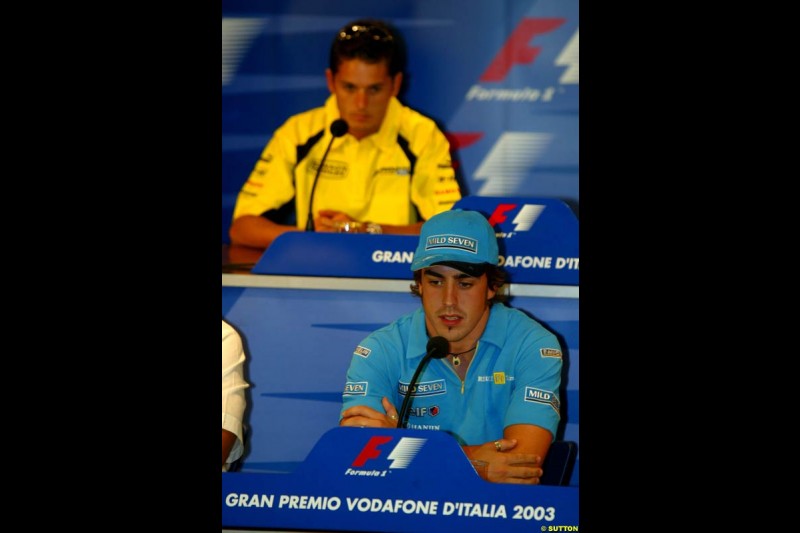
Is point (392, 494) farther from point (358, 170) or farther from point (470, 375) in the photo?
point (358, 170)

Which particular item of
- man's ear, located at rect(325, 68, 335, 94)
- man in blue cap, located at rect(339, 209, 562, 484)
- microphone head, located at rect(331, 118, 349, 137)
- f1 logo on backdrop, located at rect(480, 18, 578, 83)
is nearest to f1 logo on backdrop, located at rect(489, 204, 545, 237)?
man in blue cap, located at rect(339, 209, 562, 484)

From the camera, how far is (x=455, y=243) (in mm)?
2869

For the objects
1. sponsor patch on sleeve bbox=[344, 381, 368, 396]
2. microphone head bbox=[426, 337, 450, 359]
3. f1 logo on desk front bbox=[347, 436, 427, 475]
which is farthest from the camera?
sponsor patch on sleeve bbox=[344, 381, 368, 396]

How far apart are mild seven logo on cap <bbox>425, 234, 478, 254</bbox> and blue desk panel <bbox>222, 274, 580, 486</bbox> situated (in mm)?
196

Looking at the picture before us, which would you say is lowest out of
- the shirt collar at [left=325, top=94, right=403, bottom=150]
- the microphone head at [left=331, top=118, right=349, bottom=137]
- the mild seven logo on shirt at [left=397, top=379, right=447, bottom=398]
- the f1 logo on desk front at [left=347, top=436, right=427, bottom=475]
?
the f1 logo on desk front at [left=347, top=436, right=427, bottom=475]

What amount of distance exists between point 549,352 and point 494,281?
25 cm

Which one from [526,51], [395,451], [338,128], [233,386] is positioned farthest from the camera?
[526,51]

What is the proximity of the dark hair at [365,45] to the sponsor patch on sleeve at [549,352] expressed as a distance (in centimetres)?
130

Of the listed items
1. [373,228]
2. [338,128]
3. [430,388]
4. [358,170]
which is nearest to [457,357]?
[430,388]

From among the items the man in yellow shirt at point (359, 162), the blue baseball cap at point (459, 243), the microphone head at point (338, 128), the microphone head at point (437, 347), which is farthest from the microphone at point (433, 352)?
the man in yellow shirt at point (359, 162)

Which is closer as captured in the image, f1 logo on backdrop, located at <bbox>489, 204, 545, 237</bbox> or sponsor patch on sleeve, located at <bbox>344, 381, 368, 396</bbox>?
sponsor patch on sleeve, located at <bbox>344, 381, 368, 396</bbox>

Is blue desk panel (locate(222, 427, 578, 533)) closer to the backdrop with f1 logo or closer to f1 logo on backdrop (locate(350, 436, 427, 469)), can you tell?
f1 logo on backdrop (locate(350, 436, 427, 469))

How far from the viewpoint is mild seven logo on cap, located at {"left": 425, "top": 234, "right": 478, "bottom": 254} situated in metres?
2.86

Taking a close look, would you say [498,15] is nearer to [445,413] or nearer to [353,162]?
[353,162]
